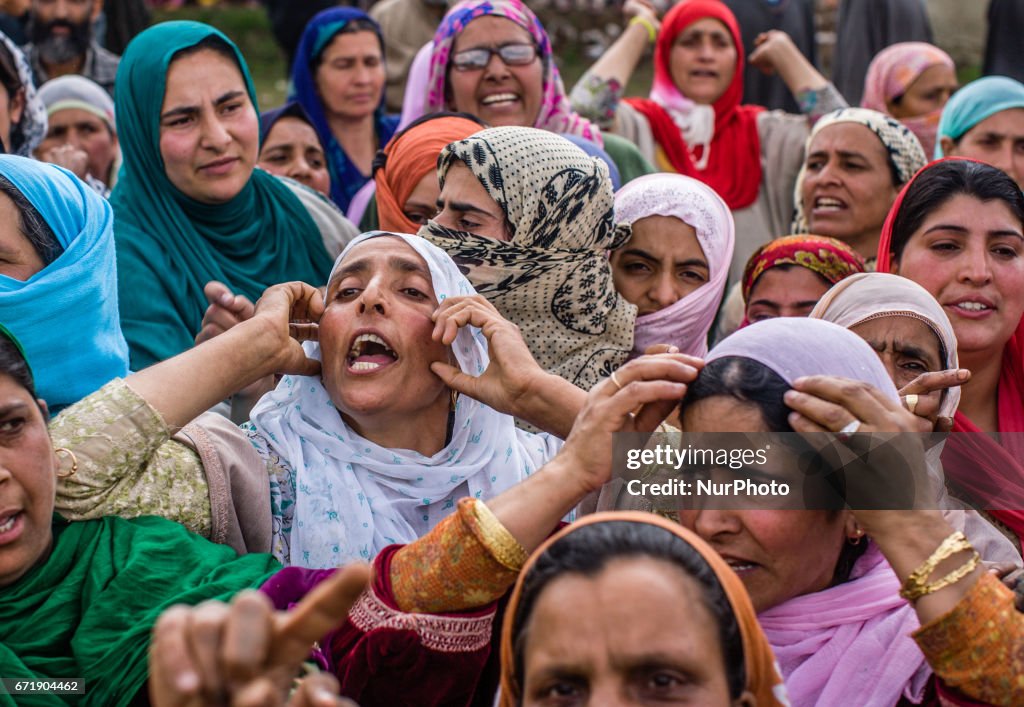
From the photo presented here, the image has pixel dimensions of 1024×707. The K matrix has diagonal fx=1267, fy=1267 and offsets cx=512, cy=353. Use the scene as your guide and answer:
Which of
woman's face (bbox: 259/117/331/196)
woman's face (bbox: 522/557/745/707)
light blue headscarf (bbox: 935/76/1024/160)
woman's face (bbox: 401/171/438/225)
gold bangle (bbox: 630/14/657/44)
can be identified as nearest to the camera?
woman's face (bbox: 522/557/745/707)

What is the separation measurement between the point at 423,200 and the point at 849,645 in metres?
2.20

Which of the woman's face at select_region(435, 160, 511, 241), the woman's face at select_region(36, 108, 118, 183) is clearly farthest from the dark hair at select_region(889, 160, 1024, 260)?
the woman's face at select_region(36, 108, 118, 183)

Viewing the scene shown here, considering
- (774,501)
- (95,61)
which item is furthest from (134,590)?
(95,61)

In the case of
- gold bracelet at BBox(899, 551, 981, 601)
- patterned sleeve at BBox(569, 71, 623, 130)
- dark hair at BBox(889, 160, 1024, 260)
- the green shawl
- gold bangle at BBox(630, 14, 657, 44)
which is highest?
gold bangle at BBox(630, 14, 657, 44)

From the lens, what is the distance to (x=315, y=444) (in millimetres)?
2979

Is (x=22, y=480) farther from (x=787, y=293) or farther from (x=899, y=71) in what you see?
(x=899, y=71)

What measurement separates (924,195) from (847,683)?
174 cm

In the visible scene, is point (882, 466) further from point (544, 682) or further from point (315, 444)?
point (315, 444)

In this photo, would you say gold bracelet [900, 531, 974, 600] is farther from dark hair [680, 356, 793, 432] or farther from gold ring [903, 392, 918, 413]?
gold ring [903, 392, 918, 413]

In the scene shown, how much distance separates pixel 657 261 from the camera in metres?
3.98

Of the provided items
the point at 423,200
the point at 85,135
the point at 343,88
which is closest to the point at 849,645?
the point at 423,200

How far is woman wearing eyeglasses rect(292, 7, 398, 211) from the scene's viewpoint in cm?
565

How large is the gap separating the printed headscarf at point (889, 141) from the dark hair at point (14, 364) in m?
3.30

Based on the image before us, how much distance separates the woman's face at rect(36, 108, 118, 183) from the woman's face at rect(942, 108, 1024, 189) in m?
3.80
